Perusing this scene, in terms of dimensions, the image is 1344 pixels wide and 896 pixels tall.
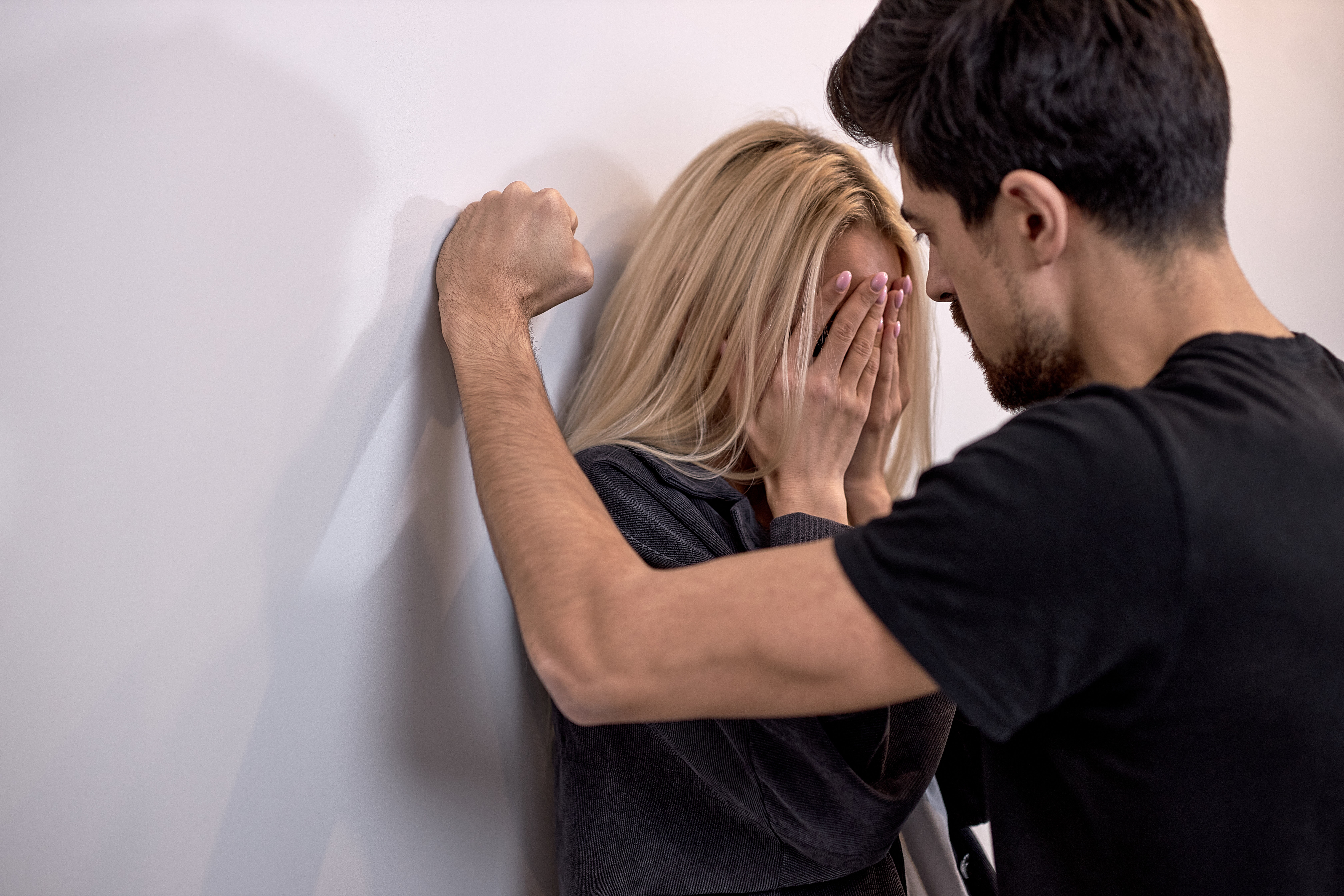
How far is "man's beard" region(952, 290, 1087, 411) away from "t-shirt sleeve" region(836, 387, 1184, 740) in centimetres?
21

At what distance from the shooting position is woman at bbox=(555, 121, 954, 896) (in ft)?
2.93

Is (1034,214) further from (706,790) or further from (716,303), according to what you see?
(706,790)

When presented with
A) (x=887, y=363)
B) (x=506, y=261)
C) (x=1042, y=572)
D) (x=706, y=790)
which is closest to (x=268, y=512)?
(x=506, y=261)

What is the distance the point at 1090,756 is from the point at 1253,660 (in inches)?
5.3

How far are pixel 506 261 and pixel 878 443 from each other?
23.6 inches

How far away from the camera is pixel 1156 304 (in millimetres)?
738

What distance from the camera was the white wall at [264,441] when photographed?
63 centimetres

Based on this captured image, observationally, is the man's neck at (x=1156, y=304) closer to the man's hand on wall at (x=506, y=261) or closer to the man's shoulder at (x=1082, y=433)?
the man's shoulder at (x=1082, y=433)

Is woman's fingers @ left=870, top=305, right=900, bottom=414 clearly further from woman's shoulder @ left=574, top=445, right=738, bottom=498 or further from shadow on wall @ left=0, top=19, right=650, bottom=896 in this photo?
shadow on wall @ left=0, top=19, right=650, bottom=896

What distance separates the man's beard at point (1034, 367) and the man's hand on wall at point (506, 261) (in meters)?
0.41

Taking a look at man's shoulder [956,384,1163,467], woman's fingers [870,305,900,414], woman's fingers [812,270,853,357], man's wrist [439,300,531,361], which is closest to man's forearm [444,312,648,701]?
man's wrist [439,300,531,361]

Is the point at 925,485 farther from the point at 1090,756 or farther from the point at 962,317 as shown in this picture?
the point at 962,317

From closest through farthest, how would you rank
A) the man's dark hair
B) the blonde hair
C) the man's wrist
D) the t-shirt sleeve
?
the t-shirt sleeve, the man's dark hair, the man's wrist, the blonde hair

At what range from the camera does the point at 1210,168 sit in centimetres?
75
